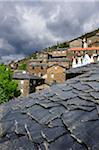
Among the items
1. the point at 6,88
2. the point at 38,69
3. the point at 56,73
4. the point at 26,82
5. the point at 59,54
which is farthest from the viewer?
the point at 59,54

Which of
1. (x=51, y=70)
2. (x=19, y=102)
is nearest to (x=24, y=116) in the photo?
(x=19, y=102)

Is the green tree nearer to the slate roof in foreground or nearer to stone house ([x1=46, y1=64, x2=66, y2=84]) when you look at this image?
stone house ([x1=46, y1=64, x2=66, y2=84])

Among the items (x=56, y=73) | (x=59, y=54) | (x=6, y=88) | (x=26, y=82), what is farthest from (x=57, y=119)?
(x=59, y=54)

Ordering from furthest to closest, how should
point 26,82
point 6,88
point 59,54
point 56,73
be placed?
point 59,54
point 56,73
point 26,82
point 6,88

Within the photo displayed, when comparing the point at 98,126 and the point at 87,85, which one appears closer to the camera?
the point at 98,126

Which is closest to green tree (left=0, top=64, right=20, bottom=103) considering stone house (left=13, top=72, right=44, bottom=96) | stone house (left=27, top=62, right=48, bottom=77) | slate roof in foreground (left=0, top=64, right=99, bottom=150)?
stone house (left=13, top=72, right=44, bottom=96)

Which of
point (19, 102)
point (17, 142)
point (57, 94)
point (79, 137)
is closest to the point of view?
point (79, 137)

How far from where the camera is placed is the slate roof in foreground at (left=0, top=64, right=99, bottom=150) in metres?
8.05

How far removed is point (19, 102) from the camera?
11.4m

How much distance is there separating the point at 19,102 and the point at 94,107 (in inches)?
124

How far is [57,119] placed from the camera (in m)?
8.96

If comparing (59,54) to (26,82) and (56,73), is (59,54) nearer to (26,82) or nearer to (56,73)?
(56,73)

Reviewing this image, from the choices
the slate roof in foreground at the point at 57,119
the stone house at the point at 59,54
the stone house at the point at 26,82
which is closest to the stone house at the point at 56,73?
the stone house at the point at 26,82

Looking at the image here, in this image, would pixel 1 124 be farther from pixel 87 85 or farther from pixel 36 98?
pixel 87 85
